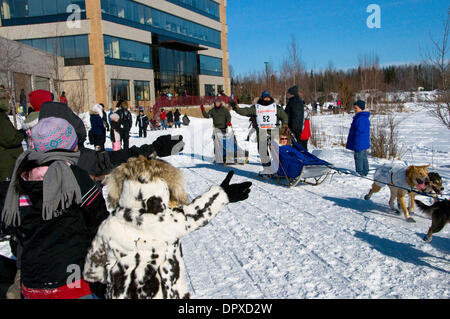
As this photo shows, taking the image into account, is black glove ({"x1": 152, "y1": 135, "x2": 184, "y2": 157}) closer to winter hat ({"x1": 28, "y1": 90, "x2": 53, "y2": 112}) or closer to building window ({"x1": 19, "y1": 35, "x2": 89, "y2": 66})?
winter hat ({"x1": 28, "y1": 90, "x2": 53, "y2": 112})

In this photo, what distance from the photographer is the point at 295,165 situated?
22.4ft

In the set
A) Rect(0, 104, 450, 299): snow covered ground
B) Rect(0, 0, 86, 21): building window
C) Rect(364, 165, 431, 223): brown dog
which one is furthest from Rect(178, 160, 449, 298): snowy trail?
Rect(0, 0, 86, 21): building window

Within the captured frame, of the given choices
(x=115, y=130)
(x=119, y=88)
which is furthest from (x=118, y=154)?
(x=119, y=88)

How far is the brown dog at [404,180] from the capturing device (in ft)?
14.9

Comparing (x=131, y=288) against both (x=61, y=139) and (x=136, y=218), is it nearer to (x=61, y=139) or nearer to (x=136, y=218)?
(x=136, y=218)

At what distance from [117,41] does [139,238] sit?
119 feet

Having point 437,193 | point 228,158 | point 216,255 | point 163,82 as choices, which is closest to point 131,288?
point 216,255

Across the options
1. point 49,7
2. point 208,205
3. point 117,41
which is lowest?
point 208,205

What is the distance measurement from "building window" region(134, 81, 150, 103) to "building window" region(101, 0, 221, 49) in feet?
18.8

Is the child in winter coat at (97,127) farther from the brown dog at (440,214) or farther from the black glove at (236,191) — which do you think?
the black glove at (236,191)

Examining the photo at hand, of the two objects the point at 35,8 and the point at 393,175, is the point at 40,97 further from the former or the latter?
the point at 35,8

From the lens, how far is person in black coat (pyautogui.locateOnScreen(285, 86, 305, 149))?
863cm

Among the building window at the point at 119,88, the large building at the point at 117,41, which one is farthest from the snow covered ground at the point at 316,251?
the building window at the point at 119,88
